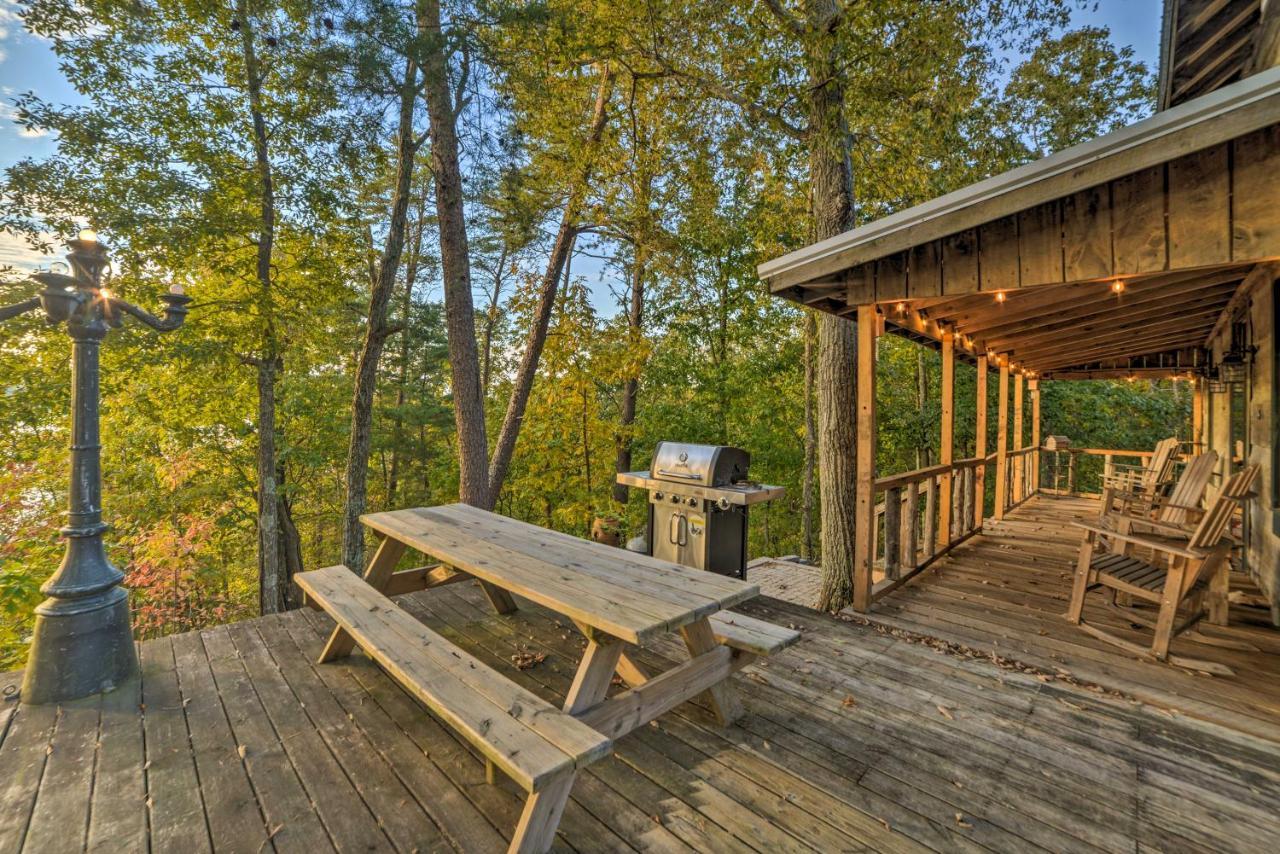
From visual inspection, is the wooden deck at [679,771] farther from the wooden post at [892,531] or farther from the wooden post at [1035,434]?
the wooden post at [1035,434]

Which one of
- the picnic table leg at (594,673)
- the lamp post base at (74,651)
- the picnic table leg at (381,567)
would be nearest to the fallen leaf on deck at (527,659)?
the picnic table leg at (381,567)

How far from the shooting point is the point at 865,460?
131 inches

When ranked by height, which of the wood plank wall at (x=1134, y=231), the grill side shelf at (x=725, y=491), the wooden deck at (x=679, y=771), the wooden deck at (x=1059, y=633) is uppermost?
the wood plank wall at (x=1134, y=231)

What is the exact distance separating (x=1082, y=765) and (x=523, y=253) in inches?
407

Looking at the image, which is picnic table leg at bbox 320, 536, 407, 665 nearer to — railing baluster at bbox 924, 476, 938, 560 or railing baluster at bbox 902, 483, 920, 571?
railing baluster at bbox 902, 483, 920, 571

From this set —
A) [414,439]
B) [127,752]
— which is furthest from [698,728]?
[414,439]

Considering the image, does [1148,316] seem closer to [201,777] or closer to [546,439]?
[201,777]

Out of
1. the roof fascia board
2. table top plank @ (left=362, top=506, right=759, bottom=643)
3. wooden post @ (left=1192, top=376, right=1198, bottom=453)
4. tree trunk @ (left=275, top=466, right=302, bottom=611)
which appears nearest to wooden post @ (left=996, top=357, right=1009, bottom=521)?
wooden post @ (left=1192, top=376, right=1198, bottom=453)

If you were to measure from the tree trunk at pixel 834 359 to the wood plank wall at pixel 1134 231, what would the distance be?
0.75 meters

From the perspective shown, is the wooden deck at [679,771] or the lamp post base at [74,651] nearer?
the wooden deck at [679,771]

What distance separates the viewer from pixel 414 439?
39.1ft

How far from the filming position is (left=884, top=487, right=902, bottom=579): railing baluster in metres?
3.66

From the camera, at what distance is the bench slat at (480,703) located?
51.2 inches

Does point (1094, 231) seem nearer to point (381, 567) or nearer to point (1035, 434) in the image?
point (381, 567)
